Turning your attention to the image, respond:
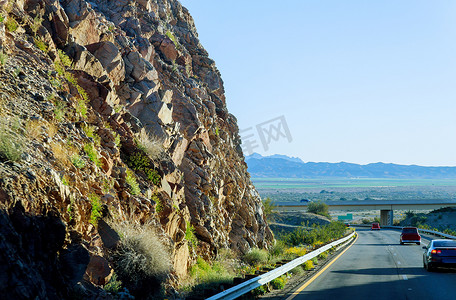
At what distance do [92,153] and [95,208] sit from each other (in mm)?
1957

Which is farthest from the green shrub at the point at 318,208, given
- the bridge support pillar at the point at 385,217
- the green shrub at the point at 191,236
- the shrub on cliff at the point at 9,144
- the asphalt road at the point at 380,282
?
the shrub on cliff at the point at 9,144

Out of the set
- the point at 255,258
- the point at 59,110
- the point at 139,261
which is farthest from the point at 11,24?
the point at 255,258

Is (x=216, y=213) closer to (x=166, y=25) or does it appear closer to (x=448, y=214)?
(x=166, y=25)

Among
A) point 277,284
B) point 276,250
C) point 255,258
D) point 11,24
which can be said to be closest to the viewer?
point 11,24

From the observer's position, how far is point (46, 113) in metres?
11.4

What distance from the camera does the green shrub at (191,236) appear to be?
17469 millimetres

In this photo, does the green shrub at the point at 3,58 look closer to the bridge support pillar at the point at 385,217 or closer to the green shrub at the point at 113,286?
the green shrub at the point at 113,286

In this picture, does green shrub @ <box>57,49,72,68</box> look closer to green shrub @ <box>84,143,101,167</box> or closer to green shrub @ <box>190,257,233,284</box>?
green shrub @ <box>84,143,101,167</box>

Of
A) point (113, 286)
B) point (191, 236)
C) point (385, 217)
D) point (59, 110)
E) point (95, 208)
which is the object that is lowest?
point (385, 217)

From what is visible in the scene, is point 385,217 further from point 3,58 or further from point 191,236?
point 3,58

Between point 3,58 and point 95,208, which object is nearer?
point 95,208

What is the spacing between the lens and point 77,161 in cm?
1112

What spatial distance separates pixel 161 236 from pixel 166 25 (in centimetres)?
1836

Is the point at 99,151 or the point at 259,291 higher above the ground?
the point at 99,151
